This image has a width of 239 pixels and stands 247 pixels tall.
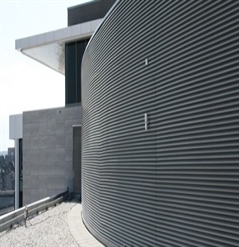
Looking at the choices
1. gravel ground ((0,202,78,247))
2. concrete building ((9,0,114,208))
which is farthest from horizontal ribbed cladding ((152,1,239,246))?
concrete building ((9,0,114,208))

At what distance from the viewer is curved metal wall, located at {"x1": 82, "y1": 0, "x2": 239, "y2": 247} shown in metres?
4.43

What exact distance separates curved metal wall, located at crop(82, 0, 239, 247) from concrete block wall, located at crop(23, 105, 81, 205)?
1273 cm

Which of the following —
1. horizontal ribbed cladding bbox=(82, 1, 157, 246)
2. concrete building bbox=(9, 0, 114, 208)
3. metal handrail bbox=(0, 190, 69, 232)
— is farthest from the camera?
concrete building bbox=(9, 0, 114, 208)

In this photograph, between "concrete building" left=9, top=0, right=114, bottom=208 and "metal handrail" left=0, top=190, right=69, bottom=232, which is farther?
"concrete building" left=9, top=0, right=114, bottom=208

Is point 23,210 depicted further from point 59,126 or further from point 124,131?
point 59,126

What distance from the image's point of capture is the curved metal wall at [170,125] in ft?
14.5

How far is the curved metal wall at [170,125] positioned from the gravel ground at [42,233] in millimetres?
1585

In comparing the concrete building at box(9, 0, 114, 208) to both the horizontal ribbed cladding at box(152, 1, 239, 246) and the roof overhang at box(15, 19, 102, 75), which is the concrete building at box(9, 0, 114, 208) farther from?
the horizontal ribbed cladding at box(152, 1, 239, 246)

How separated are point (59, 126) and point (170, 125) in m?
17.9

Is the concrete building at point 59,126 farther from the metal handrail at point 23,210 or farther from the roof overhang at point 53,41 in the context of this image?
the metal handrail at point 23,210

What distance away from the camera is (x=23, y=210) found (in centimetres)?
1369

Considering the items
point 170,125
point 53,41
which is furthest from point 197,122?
point 53,41

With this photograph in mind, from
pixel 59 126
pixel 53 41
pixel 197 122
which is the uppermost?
pixel 53 41

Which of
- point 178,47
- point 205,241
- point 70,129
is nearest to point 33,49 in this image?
point 70,129
